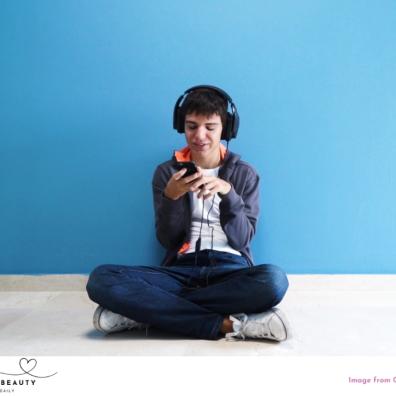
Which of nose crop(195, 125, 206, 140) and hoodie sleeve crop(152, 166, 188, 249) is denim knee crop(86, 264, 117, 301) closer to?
hoodie sleeve crop(152, 166, 188, 249)

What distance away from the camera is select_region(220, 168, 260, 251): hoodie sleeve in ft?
4.82

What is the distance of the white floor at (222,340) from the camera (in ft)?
4.12

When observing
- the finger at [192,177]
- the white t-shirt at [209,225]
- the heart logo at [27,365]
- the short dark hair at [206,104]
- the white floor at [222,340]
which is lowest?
the white floor at [222,340]

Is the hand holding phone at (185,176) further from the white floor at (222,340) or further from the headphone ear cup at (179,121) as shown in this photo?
the white floor at (222,340)

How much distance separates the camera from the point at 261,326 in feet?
4.33

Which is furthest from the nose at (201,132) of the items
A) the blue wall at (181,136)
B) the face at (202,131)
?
the blue wall at (181,136)

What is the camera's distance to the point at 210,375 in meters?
1.01

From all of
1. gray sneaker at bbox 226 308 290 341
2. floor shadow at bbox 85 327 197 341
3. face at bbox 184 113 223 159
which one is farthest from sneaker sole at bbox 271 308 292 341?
face at bbox 184 113 223 159

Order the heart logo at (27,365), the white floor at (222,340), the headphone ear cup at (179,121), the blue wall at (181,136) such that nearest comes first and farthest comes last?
the heart logo at (27,365) → the white floor at (222,340) → the headphone ear cup at (179,121) → the blue wall at (181,136)

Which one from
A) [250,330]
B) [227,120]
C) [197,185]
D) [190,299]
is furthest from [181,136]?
Result: [250,330]

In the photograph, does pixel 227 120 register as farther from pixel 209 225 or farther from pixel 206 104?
pixel 209 225

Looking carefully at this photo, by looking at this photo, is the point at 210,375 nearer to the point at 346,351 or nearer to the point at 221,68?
the point at 346,351

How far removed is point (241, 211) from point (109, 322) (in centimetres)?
46

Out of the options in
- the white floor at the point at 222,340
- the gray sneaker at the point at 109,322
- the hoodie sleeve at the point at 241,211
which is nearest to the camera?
the white floor at the point at 222,340
